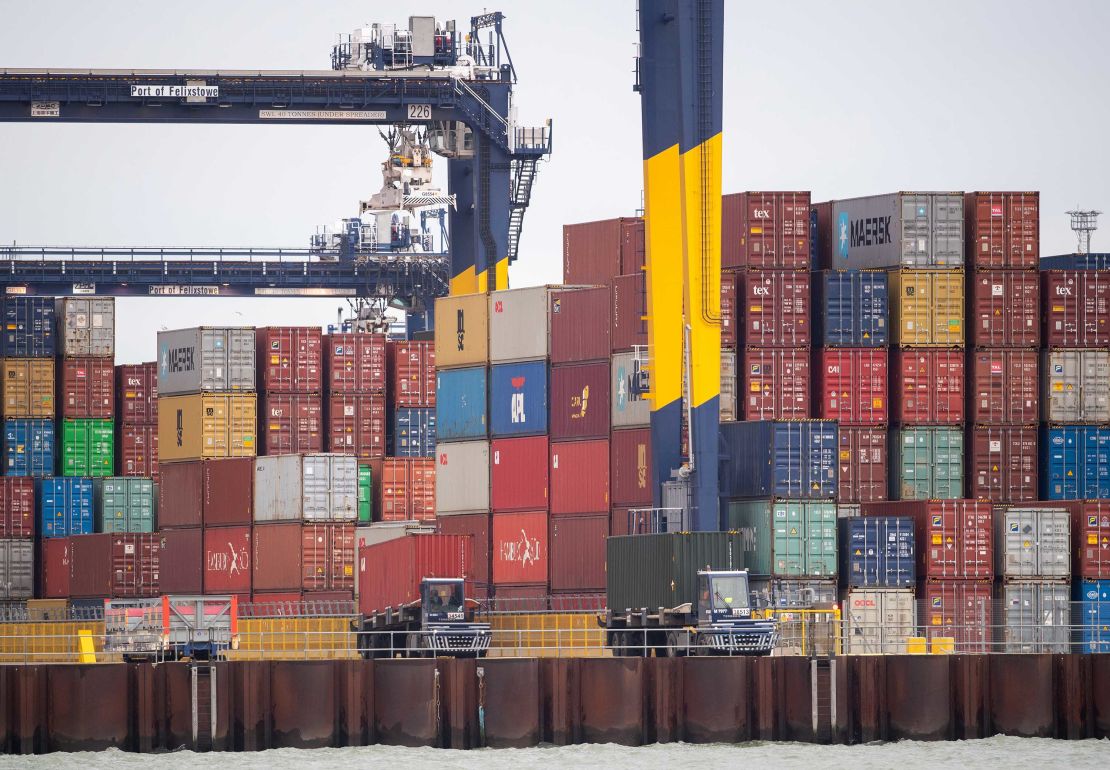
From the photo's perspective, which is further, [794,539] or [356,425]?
[356,425]

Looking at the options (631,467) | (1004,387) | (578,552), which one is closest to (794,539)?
(631,467)

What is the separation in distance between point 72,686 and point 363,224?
58226mm

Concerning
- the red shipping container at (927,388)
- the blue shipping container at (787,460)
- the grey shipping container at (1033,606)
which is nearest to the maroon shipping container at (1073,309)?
the red shipping container at (927,388)

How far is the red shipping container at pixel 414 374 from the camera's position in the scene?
3258 inches

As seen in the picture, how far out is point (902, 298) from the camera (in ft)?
209

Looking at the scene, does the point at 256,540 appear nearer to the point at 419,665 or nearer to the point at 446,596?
the point at 446,596

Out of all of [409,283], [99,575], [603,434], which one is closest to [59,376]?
[99,575]

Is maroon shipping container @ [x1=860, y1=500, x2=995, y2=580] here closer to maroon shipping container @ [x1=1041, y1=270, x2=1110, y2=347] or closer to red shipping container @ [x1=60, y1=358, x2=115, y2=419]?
maroon shipping container @ [x1=1041, y1=270, x2=1110, y2=347]

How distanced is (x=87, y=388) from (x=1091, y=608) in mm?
44965

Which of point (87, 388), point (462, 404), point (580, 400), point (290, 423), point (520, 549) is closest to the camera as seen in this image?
point (580, 400)

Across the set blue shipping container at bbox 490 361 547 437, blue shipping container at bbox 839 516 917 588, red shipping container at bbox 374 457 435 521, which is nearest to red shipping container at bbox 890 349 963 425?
blue shipping container at bbox 839 516 917 588

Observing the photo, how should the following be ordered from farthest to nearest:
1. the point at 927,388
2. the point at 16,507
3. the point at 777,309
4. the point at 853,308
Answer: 1. the point at 16,507
2. the point at 927,388
3. the point at 853,308
4. the point at 777,309

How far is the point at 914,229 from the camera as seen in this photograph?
64438 millimetres

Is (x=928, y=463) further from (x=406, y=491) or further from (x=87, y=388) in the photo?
(x=87, y=388)
